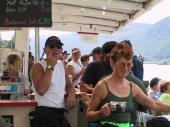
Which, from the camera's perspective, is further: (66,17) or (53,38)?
(66,17)

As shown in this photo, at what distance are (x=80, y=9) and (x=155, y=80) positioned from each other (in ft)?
11.4

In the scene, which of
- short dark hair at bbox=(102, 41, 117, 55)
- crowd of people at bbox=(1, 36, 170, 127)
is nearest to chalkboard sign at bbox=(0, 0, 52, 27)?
crowd of people at bbox=(1, 36, 170, 127)

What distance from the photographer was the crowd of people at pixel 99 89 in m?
3.09

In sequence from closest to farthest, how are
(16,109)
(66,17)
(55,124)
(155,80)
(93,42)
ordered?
(55,124)
(16,109)
(155,80)
(66,17)
(93,42)

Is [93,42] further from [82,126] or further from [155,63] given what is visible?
[82,126]

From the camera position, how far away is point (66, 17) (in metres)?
12.1

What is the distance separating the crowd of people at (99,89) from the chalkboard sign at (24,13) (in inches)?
19.0

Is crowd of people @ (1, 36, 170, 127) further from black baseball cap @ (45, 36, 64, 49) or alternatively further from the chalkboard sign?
the chalkboard sign

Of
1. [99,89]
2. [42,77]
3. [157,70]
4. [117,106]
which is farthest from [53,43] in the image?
[157,70]

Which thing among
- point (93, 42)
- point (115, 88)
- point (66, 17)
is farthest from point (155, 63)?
point (115, 88)

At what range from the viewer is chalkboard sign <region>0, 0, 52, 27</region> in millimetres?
5613

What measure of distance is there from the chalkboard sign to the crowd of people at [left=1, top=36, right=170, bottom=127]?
1.58ft

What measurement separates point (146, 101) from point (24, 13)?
281 cm

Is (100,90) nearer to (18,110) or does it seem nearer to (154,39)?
(18,110)
